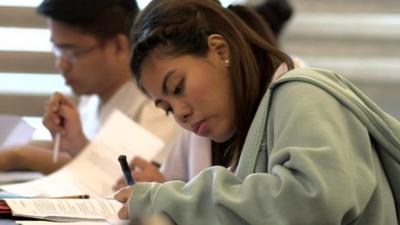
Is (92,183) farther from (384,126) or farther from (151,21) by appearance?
(384,126)

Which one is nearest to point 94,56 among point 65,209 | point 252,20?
point 252,20

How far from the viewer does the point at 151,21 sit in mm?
1338

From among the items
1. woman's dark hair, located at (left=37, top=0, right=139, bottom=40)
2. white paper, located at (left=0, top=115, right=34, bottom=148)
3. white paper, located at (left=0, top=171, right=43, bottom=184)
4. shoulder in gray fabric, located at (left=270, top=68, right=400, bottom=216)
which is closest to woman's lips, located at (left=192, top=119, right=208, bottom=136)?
shoulder in gray fabric, located at (left=270, top=68, right=400, bottom=216)

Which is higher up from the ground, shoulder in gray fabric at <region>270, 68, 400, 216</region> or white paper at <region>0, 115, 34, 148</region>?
shoulder in gray fabric at <region>270, 68, 400, 216</region>

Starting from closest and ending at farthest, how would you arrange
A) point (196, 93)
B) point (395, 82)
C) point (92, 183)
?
point (196, 93) < point (92, 183) < point (395, 82)

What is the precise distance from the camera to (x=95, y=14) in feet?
Answer: 7.63

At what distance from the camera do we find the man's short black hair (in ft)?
7.57

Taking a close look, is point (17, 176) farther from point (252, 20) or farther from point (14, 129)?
point (252, 20)

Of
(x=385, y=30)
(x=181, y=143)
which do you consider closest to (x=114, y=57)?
(x=181, y=143)

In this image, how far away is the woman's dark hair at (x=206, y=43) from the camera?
1.32m

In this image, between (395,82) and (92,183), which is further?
(395,82)

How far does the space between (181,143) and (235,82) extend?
0.64 metres

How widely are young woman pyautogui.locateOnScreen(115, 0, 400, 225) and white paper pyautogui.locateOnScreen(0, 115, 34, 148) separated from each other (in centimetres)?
61

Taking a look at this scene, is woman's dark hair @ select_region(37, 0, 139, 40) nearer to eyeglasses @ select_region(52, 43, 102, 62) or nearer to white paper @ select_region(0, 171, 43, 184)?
eyeglasses @ select_region(52, 43, 102, 62)
